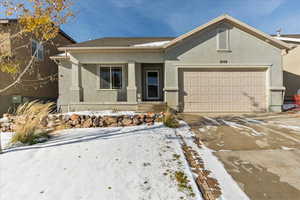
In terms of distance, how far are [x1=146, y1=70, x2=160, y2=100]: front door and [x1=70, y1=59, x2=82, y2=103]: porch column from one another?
4.51 metres

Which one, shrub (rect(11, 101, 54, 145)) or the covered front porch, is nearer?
shrub (rect(11, 101, 54, 145))

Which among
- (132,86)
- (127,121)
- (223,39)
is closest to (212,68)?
(223,39)

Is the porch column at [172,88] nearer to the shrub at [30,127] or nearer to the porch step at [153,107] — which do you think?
the porch step at [153,107]

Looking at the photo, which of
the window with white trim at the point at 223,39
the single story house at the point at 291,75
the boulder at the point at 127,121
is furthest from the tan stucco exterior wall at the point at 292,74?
the boulder at the point at 127,121

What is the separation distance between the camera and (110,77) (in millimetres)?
10539

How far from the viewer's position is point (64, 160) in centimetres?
339

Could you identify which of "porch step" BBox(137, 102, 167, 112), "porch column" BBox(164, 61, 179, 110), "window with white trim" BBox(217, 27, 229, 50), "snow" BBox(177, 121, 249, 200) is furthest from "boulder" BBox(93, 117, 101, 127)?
"window with white trim" BBox(217, 27, 229, 50)

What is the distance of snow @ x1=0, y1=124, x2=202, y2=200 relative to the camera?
2379 mm

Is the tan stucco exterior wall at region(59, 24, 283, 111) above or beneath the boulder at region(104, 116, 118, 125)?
above

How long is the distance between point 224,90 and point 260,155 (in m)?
6.20

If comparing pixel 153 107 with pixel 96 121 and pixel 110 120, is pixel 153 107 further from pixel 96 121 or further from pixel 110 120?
pixel 96 121

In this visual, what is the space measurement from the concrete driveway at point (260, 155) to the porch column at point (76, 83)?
7280mm

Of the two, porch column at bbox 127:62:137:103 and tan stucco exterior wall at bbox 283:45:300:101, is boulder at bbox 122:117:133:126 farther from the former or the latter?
tan stucco exterior wall at bbox 283:45:300:101

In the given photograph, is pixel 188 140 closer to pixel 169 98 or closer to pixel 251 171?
pixel 251 171
